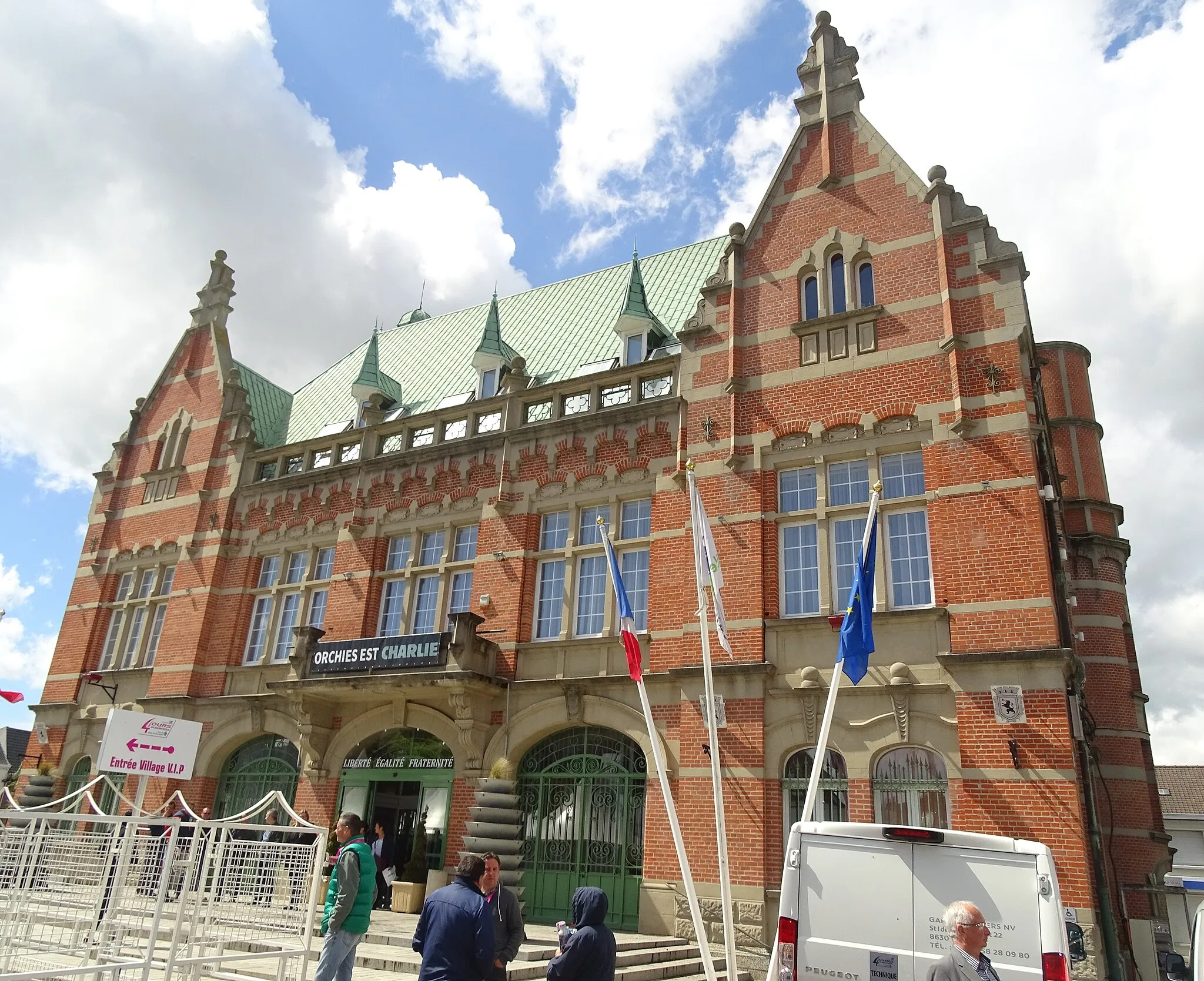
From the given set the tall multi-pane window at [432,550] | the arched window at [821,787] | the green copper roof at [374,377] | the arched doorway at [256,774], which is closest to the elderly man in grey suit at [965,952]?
the arched window at [821,787]

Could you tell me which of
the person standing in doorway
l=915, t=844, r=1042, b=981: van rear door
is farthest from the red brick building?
the person standing in doorway

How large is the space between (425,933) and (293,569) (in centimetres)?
1788

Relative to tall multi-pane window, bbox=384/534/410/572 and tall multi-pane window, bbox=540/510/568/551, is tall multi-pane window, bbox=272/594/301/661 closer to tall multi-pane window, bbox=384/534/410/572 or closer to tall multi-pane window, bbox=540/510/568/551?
tall multi-pane window, bbox=384/534/410/572

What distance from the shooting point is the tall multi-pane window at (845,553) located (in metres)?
15.6

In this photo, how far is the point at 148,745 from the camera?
13.5 m

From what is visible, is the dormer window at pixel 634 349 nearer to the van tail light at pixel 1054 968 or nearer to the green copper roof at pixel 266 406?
the green copper roof at pixel 266 406

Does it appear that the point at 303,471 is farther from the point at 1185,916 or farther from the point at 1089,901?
the point at 1185,916

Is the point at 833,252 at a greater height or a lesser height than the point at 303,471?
greater

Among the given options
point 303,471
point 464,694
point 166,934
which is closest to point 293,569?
point 303,471

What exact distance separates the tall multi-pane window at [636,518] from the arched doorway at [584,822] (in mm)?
3881

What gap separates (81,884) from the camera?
29.8 ft

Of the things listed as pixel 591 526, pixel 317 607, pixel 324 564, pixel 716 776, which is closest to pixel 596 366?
pixel 591 526

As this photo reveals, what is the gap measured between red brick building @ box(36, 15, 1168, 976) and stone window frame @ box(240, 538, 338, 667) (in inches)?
3.2

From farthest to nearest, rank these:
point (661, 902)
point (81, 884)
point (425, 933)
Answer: point (661, 902) → point (81, 884) → point (425, 933)
